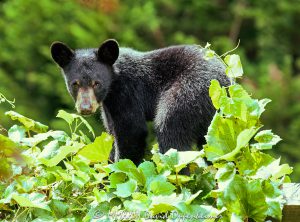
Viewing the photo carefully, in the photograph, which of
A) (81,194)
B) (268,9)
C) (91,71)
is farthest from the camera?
(268,9)

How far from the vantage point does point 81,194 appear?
15.3ft

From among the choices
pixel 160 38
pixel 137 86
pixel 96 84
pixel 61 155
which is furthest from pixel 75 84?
pixel 160 38

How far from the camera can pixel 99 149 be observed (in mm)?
4652

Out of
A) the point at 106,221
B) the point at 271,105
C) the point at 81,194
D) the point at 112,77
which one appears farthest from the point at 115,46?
the point at 271,105

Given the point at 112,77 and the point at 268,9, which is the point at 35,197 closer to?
the point at 112,77

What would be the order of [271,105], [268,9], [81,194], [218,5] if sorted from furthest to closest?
[218,5]
[268,9]
[271,105]
[81,194]

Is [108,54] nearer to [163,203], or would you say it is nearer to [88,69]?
[88,69]

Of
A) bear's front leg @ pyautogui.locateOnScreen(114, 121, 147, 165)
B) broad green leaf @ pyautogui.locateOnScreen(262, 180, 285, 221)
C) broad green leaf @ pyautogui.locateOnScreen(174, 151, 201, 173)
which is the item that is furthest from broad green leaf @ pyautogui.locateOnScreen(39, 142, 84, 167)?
bear's front leg @ pyautogui.locateOnScreen(114, 121, 147, 165)

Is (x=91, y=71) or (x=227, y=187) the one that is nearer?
(x=227, y=187)

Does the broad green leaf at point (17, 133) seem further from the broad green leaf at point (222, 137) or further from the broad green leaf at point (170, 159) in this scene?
the broad green leaf at point (222, 137)

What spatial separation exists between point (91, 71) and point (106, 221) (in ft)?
8.95

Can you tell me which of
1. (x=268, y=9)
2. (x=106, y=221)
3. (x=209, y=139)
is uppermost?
(x=268, y=9)

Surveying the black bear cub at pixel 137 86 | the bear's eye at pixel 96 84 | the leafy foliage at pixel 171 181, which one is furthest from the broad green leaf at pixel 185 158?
the bear's eye at pixel 96 84

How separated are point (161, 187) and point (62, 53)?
288cm
